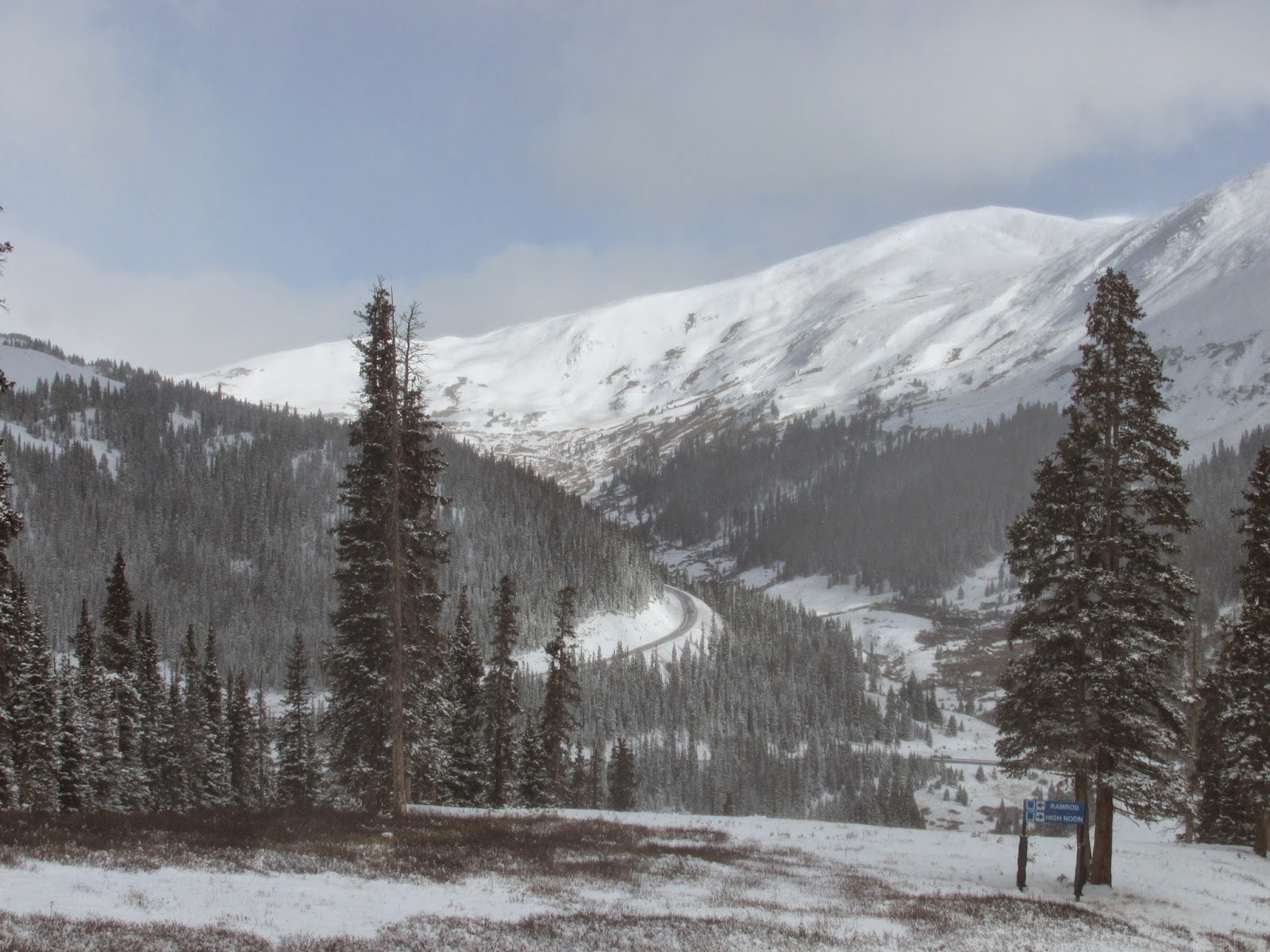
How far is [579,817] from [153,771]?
37756 millimetres

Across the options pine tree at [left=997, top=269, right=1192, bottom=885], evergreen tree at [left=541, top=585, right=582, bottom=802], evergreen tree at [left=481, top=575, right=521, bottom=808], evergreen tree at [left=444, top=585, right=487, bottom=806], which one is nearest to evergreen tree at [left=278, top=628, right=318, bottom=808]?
evergreen tree at [left=444, top=585, right=487, bottom=806]

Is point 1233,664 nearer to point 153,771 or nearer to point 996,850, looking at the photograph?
point 996,850

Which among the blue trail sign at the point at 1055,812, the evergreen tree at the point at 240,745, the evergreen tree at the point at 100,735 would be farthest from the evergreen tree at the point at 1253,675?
the evergreen tree at the point at 240,745

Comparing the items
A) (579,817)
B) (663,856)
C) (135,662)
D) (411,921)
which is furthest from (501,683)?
(411,921)

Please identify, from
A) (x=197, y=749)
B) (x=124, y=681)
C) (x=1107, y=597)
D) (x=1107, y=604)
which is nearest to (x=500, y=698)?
(x=124, y=681)

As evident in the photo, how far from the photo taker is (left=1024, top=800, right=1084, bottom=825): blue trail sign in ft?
85.1

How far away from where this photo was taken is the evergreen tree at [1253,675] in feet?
117

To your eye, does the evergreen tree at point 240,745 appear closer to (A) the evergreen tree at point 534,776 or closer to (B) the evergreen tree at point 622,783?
(A) the evergreen tree at point 534,776

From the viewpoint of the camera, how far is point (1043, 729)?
91.8 feet

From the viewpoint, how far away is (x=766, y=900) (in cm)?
2233

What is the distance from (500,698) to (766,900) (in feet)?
108

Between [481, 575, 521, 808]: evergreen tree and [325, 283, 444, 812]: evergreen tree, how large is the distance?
17517mm

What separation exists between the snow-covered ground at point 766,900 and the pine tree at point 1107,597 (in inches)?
138

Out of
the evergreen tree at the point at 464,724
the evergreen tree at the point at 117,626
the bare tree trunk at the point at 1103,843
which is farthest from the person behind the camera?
the evergreen tree at the point at 117,626
